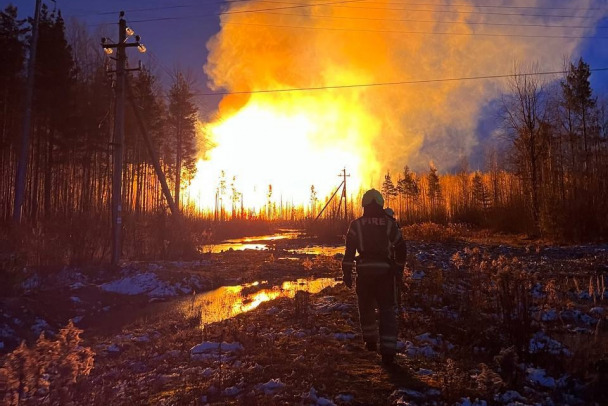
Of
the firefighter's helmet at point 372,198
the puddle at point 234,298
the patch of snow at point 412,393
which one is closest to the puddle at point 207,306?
the puddle at point 234,298

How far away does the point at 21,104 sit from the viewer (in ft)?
82.5

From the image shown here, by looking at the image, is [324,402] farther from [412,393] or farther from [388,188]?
[388,188]

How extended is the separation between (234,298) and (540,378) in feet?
28.6

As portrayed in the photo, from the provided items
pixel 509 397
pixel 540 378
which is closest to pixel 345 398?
pixel 509 397

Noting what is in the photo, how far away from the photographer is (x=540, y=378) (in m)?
4.43

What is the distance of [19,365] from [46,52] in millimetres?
27694

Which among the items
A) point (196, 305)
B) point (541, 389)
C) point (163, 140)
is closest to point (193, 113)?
point (163, 140)

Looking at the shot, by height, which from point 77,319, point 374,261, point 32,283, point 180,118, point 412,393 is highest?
point 180,118

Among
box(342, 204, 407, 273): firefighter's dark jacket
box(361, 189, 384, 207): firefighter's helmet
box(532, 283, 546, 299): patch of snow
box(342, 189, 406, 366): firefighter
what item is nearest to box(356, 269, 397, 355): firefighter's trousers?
box(342, 189, 406, 366): firefighter

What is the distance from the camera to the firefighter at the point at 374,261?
5.37 metres

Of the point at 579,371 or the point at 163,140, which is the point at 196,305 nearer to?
the point at 579,371

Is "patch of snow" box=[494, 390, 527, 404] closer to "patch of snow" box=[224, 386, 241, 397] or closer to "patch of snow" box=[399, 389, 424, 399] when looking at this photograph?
"patch of snow" box=[399, 389, 424, 399]

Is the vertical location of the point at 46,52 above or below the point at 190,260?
above

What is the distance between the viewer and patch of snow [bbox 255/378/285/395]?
445 centimetres
